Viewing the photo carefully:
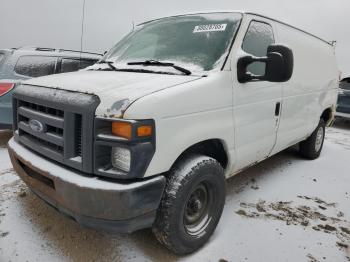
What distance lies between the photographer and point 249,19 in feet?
10.1

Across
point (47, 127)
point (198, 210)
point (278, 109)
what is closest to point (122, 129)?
point (47, 127)

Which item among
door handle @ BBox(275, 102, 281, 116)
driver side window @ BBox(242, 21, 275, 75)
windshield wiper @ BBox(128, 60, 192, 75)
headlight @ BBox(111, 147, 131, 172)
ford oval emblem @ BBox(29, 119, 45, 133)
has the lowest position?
Answer: headlight @ BBox(111, 147, 131, 172)

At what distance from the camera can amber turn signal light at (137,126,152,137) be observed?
1956 millimetres

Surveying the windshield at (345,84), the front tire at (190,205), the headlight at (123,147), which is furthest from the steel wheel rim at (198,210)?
the windshield at (345,84)

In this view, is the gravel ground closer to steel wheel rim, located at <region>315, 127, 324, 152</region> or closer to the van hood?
steel wheel rim, located at <region>315, 127, 324, 152</region>

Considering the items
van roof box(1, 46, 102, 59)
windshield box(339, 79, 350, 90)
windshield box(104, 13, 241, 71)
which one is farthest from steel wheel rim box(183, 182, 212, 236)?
windshield box(339, 79, 350, 90)

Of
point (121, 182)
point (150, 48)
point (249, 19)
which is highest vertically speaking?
point (249, 19)

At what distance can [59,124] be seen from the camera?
2.17 meters

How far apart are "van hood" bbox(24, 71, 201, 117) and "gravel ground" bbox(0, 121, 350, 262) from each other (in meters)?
1.25

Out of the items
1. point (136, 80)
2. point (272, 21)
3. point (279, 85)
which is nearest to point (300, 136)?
point (279, 85)

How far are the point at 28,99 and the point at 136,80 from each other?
0.92 m

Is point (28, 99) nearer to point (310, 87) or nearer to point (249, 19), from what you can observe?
point (249, 19)

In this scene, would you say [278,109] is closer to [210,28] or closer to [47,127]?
[210,28]

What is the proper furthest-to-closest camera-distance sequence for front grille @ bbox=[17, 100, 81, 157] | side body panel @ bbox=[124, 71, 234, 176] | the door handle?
1. the door handle
2. front grille @ bbox=[17, 100, 81, 157]
3. side body panel @ bbox=[124, 71, 234, 176]
